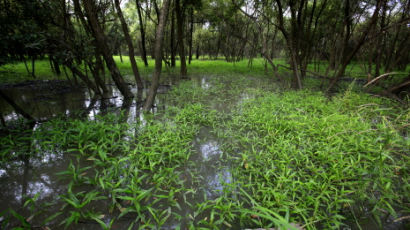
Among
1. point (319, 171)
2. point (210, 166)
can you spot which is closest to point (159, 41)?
point (210, 166)

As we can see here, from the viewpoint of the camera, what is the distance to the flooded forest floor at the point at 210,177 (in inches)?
65.2

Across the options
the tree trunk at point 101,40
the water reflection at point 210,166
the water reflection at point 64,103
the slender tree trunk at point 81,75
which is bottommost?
the water reflection at point 210,166

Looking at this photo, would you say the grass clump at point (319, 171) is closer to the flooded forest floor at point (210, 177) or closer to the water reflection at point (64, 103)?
the flooded forest floor at point (210, 177)

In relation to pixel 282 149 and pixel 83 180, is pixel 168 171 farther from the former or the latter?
pixel 282 149

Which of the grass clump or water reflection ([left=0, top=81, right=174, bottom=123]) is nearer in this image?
the grass clump

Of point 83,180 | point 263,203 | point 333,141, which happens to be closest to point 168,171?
point 83,180

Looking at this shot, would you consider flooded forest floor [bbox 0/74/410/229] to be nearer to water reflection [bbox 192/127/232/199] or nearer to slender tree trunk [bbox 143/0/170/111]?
water reflection [bbox 192/127/232/199]

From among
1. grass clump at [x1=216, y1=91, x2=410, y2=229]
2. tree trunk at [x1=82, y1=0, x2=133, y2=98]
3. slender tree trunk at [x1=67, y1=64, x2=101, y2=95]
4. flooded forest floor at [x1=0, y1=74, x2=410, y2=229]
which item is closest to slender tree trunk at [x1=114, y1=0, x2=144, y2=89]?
tree trunk at [x1=82, y1=0, x2=133, y2=98]

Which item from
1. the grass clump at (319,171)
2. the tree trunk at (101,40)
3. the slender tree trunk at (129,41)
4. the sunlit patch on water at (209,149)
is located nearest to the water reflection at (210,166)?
the sunlit patch on water at (209,149)

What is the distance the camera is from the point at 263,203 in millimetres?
1794

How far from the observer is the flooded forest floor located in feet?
5.43

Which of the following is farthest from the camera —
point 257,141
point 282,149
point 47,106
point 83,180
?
point 47,106

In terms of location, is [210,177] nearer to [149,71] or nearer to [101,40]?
[101,40]

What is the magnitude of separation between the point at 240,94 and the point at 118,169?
522cm
